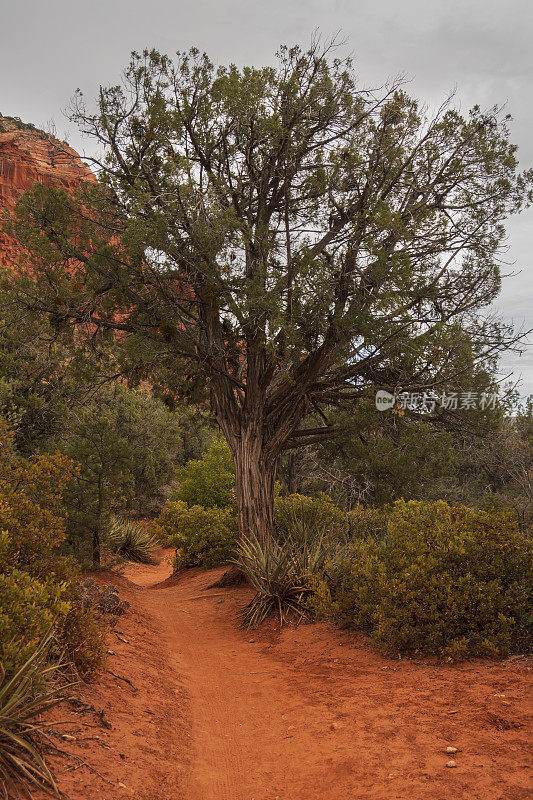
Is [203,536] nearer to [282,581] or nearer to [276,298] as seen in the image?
[282,581]

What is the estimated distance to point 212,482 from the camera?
17.8 m

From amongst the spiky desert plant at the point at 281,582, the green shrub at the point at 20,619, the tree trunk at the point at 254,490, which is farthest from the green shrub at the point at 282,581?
the green shrub at the point at 20,619

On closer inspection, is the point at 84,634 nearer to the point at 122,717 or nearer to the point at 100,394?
the point at 122,717

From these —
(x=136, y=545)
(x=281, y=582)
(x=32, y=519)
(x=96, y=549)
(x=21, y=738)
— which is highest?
(x=32, y=519)

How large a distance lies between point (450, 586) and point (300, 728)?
6.49 ft

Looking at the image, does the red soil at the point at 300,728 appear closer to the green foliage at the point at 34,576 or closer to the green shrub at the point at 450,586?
the green shrub at the point at 450,586

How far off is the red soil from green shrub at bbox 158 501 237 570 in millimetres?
7558

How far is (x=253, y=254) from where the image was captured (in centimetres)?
1017

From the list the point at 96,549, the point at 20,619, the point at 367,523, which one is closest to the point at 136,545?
the point at 96,549

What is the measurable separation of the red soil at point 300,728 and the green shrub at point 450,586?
0.92 feet

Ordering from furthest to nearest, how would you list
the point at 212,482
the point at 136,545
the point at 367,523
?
the point at 136,545 < the point at 212,482 < the point at 367,523

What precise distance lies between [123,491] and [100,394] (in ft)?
8.17

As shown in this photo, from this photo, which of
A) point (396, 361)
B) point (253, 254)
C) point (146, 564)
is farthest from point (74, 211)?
point (146, 564)

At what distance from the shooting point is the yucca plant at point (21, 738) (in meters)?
2.84
